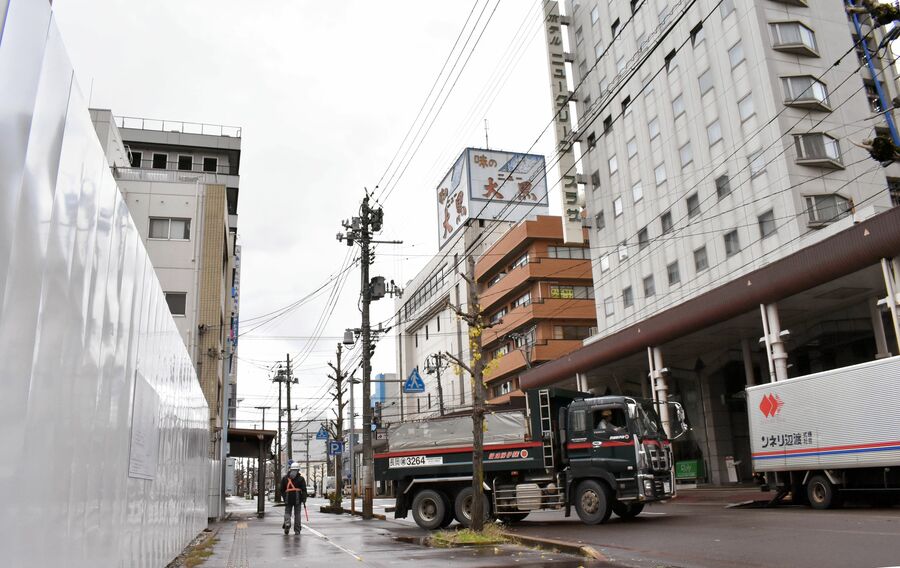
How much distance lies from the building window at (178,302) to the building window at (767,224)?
84.9 feet

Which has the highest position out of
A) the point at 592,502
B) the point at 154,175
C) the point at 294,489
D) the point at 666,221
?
the point at 154,175

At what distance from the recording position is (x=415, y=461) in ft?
59.7

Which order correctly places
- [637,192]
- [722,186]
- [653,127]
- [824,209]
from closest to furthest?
[824,209] → [722,186] → [653,127] → [637,192]

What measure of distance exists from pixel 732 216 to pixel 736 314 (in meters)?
7.62

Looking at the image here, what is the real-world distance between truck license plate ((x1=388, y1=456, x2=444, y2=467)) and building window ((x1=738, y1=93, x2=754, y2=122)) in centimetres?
2143

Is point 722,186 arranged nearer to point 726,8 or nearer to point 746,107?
point 746,107

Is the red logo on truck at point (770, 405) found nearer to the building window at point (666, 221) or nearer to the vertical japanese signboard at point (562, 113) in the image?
the building window at point (666, 221)

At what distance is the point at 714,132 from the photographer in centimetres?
3216

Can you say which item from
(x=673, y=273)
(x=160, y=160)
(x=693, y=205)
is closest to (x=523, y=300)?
(x=673, y=273)

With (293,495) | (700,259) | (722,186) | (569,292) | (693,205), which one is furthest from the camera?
(569,292)

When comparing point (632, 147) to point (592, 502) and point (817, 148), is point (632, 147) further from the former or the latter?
point (592, 502)

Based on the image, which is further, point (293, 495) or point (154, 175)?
point (154, 175)

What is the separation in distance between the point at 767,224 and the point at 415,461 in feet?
62.4

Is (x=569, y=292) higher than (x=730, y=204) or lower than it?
higher
